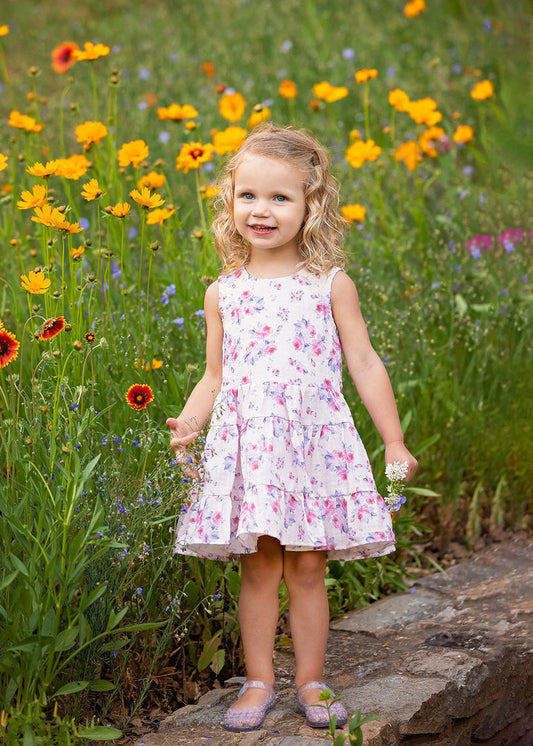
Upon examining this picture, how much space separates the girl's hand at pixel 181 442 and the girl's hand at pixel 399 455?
448mm

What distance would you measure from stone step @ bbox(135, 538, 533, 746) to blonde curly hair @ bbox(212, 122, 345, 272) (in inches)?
38.9

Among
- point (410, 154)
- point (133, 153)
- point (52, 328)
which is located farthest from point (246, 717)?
point (410, 154)

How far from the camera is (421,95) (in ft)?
18.9

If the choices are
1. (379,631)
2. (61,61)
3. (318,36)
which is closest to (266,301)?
(379,631)

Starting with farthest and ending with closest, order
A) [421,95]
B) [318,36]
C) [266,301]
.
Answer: [318,36], [421,95], [266,301]

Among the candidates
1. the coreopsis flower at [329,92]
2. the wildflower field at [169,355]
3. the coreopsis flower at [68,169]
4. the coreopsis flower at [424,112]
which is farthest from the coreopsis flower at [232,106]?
the coreopsis flower at [68,169]

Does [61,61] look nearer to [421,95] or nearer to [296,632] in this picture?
[296,632]

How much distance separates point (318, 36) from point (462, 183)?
2.95 m

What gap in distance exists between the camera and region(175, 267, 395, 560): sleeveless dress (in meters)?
2.02

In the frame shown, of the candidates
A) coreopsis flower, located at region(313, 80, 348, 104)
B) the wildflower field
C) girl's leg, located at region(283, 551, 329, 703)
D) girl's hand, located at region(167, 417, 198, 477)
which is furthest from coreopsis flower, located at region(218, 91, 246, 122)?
girl's leg, located at region(283, 551, 329, 703)

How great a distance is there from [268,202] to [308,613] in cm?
95

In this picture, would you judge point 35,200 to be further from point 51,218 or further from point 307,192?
point 307,192

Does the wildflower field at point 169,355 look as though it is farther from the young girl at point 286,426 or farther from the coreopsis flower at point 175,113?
the young girl at point 286,426

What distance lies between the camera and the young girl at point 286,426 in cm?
203
